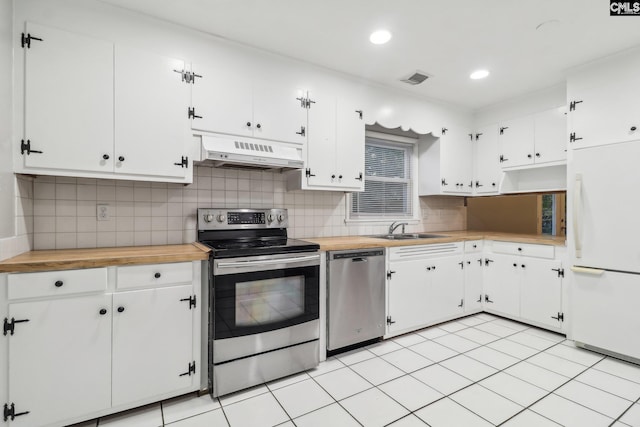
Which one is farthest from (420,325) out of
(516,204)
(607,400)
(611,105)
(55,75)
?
(55,75)

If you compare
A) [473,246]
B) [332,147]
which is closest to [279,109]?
[332,147]

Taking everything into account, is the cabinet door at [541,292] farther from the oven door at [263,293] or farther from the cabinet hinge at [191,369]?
the cabinet hinge at [191,369]

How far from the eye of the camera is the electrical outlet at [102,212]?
2262 mm

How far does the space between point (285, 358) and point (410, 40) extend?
2626 mm

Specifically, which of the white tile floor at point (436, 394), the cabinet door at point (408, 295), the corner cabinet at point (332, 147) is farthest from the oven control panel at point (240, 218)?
the white tile floor at point (436, 394)

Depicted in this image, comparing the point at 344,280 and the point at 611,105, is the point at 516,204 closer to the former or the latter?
the point at 611,105

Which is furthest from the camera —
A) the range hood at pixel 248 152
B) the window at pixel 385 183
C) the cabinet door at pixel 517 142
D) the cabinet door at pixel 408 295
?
the window at pixel 385 183

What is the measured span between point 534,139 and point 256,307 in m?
3.45

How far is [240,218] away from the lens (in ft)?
8.83

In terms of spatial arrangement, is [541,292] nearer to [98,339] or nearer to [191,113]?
[191,113]

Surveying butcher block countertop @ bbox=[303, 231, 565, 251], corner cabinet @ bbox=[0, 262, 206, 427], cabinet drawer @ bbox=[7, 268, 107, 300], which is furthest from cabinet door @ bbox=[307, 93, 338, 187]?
cabinet drawer @ bbox=[7, 268, 107, 300]

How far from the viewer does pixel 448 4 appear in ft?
6.71

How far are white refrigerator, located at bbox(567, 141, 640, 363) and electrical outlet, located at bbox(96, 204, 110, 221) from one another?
377cm

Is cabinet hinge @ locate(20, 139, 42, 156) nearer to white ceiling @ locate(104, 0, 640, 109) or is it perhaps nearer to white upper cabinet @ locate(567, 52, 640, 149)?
white ceiling @ locate(104, 0, 640, 109)
